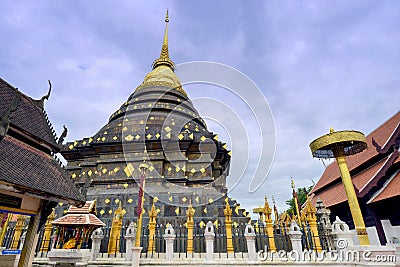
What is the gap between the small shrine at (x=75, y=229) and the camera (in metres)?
7.67

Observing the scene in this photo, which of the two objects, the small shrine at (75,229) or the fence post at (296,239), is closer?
the fence post at (296,239)

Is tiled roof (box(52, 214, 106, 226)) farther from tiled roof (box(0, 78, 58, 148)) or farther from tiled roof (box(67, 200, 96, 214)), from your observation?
tiled roof (box(0, 78, 58, 148))

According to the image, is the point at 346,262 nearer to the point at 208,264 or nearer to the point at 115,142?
the point at 208,264

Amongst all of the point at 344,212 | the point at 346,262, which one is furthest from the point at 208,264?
the point at 344,212

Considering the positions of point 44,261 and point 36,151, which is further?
point 44,261

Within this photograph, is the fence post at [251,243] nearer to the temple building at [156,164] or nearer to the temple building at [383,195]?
the temple building at [156,164]

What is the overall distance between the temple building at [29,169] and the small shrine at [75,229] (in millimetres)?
918

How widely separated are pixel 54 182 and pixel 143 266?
3783 millimetres

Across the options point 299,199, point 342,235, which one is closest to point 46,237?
point 342,235

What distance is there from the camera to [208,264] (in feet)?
23.0

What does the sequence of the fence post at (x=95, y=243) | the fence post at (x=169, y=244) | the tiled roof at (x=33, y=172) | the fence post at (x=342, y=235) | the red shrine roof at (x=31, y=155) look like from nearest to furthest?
the tiled roof at (x=33, y=172), the red shrine roof at (x=31, y=155), the fence post at (x=342, y=235), the fence post at (x=169, y=244), the fence post at (x=95, y=243)

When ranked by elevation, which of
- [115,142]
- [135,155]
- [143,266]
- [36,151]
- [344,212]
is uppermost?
[115,142]

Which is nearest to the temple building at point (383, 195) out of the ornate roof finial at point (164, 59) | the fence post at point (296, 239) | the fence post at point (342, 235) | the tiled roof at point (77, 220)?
the fence post at point (342, 235)

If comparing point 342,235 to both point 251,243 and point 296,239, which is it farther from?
point 251,243
